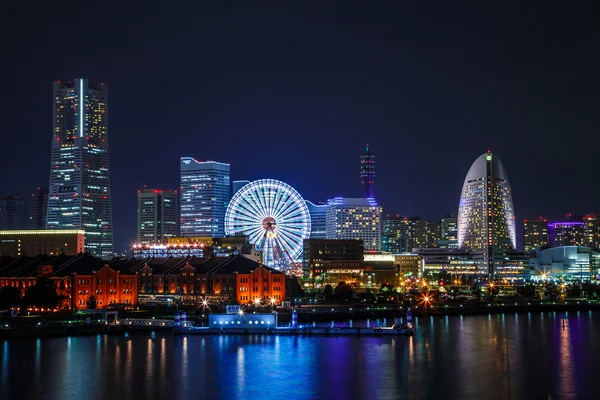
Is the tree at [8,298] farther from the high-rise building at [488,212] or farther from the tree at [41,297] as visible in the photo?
the high-rise building at [488,212]

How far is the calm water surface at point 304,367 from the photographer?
148 ft

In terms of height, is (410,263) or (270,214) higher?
(270,214)

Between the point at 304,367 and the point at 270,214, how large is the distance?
6009 centimetres

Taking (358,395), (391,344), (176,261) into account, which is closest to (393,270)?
(176,261)

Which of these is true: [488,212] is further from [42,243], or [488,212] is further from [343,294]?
[42,243]

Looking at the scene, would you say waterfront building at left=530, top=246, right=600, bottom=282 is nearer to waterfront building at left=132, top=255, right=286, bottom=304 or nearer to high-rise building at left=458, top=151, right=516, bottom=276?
high-rise building at left=458, top=151, right=516, bottom=276

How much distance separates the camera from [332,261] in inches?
5846

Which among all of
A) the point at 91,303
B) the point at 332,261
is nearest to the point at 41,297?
the point at 91,303

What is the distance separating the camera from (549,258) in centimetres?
18862

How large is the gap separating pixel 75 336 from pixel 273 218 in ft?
149

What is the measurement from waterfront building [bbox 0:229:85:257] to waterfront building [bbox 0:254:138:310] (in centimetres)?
6353

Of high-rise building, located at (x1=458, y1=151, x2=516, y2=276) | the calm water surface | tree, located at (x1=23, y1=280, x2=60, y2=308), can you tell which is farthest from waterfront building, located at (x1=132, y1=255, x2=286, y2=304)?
high-rise building, located at (x1=458, y1=151, x2=516, y2=276)

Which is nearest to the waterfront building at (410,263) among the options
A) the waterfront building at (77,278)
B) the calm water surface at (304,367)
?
the waterfront building at (77,278)

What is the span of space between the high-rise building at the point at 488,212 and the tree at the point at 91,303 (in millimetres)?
115008
